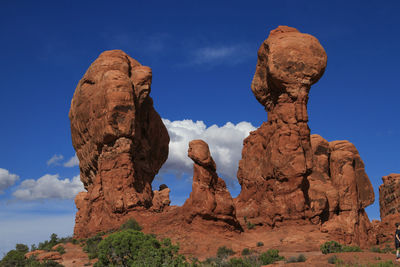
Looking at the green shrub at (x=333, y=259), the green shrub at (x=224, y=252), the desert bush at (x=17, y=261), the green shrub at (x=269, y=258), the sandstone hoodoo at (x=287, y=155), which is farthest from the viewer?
the sandstone hoodoo at (x=287, y=155)

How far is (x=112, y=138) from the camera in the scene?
137 ft

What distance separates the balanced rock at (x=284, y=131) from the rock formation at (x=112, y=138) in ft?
34.2

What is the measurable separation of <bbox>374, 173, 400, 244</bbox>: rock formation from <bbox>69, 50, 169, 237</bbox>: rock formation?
30106 mm

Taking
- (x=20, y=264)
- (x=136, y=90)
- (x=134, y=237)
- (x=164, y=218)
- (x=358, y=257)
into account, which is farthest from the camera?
(x=136, y=90)

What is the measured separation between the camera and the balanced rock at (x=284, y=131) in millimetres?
38062

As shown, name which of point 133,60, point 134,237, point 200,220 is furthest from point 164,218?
point 133,60

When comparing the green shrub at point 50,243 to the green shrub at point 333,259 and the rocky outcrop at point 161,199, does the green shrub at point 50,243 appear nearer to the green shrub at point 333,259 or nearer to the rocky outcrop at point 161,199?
the rocky outcrop at point 161,199

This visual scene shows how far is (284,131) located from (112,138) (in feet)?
49.9

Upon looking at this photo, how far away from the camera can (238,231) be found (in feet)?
118

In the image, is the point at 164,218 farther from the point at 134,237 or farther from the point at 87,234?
the point at 134,237

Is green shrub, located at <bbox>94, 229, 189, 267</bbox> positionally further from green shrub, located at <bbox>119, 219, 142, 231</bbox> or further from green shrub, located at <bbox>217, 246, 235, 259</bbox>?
green shrub, located at <bbox>119, 219, 142, 231</bbox>

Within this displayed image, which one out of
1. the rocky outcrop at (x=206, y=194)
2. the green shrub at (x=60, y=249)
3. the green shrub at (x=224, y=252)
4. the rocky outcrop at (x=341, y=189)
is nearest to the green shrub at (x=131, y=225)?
the rocky outcrop at (x=206, y=194)

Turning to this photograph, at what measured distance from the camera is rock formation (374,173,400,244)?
56.5 m

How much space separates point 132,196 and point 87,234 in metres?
5.05
